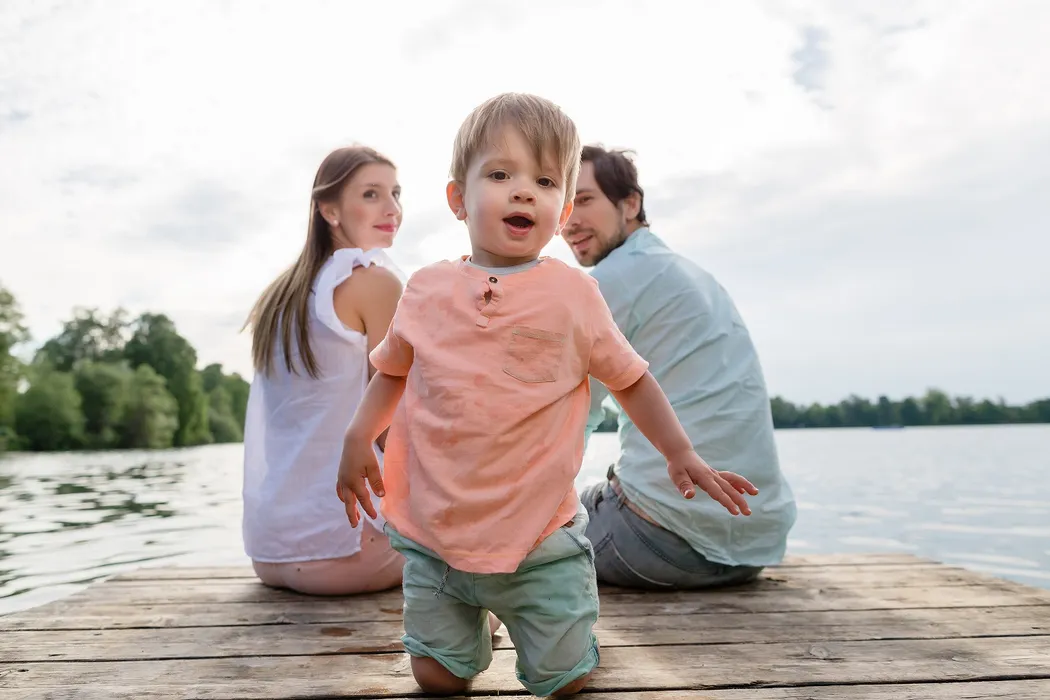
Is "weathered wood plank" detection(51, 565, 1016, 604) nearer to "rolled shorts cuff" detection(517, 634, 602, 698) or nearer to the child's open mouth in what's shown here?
"rolled shorts cuff" detection(517, 634, 602, 698)

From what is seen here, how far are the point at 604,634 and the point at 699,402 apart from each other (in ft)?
3.27

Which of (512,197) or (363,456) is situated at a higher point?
(512,197)

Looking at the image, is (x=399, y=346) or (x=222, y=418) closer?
(x=399, y=346)

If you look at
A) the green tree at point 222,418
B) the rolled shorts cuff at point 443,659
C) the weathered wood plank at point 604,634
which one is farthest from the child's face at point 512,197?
the green tree at point 222,418

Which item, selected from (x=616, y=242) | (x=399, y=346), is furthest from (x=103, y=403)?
(x=399, y=346)

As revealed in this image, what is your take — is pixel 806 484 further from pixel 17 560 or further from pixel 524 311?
pixel 524 311

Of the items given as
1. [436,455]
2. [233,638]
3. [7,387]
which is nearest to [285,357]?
[233,638]

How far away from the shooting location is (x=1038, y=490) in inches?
466

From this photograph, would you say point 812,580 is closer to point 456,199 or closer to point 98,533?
point 456,199

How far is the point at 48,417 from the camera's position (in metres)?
36.5

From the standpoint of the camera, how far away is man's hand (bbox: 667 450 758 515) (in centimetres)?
168

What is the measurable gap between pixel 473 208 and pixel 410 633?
1.02 metres

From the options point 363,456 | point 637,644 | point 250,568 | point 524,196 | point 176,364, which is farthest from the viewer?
point 176,364

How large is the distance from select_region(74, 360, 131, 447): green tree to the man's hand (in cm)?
4205
